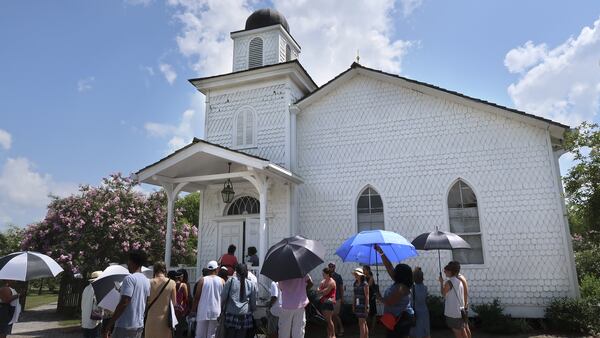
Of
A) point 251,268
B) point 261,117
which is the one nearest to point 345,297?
point 251,268

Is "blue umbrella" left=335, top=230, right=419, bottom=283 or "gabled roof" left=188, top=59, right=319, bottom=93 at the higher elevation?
"gabled roof" left=188, top=59, right=319, bottom=93

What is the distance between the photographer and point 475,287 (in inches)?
415

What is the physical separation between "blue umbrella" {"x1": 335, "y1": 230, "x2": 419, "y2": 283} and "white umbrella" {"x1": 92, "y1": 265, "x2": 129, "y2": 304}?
434 centimetres

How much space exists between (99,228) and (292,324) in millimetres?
11180

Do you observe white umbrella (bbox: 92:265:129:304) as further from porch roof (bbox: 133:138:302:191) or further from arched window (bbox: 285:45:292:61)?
arched window (bbox: 285:45:292:61)

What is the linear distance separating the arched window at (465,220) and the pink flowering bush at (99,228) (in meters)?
11.1

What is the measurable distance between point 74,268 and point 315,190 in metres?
8.79

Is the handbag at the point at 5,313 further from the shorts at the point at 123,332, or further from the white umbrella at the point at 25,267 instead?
the shorts at the point at 123,332

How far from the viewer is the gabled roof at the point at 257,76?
43.9 ft

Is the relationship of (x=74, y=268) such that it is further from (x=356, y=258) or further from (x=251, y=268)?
(x=356, y=258)

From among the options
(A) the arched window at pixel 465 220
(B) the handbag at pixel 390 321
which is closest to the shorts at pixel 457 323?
(B) the handbag at pixel 390 321

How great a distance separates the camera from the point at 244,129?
13.8m

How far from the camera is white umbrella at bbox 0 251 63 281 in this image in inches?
241

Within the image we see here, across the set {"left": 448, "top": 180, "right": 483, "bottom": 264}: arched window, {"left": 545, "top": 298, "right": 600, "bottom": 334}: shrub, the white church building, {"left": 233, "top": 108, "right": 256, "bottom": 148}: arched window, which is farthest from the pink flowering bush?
{"left": 545, "top": 298, "right": 600, "bottom": 334}: shrub
